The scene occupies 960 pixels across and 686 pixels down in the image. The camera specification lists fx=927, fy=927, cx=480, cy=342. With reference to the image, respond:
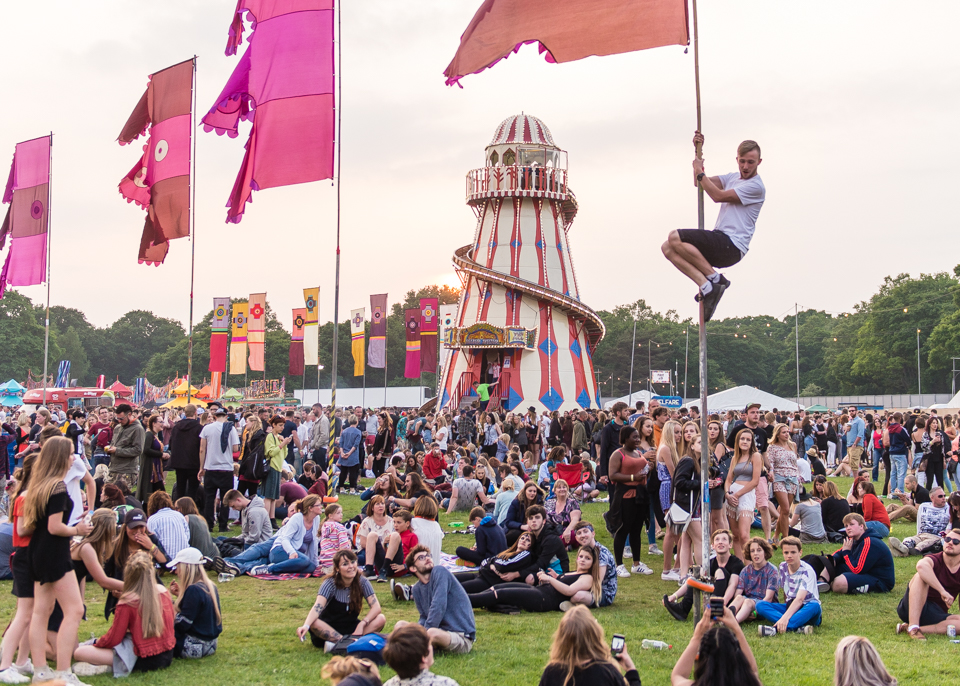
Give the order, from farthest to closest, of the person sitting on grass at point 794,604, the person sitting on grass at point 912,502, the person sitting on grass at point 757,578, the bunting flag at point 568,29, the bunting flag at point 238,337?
the bunting flag at point 238,337
the person sitting on grass at point 912,502
the person sitting on grass at point 757,578
the person sitting on grass at point 794,604
the bunting flag at point 568,29

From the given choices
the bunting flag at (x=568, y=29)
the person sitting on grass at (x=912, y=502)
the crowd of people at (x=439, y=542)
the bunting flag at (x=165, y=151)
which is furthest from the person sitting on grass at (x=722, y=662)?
the bunting flag at (x=165, y=151)

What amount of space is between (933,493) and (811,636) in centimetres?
530

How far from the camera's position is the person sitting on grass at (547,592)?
28.9 feet

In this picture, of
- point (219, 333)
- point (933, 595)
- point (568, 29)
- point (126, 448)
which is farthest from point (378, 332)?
point (933, 595)

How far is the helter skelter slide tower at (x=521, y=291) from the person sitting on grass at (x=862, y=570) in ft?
103

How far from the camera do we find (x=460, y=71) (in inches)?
329

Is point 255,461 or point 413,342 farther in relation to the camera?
point 413,342

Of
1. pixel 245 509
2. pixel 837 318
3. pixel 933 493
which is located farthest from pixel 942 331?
pixel 245 509

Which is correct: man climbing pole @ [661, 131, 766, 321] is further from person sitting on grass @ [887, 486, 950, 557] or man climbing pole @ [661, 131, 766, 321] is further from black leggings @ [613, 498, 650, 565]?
person sitting on grass @ [887, 486, 950, 557]

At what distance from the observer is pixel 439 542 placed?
33.1ft

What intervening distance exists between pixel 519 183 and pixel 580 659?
3954 cm

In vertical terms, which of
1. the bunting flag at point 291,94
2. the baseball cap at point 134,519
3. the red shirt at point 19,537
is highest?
the bunting flag at point 291,94

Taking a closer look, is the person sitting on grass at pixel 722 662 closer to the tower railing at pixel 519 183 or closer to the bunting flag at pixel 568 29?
the bunting flag at pixel 568 29

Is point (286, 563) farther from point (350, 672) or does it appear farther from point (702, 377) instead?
point (350, 672)
